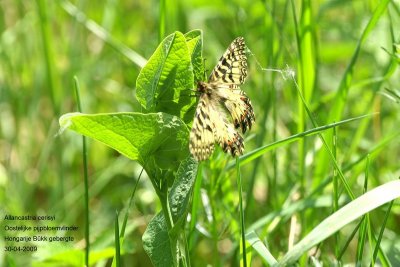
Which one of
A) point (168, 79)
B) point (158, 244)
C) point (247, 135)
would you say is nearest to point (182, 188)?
point (158, 244)

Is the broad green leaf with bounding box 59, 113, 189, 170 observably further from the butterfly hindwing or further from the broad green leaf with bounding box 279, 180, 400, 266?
the broad green leaf with bounding box 279, 180, 400, 266

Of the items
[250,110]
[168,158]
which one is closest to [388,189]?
[250,110]

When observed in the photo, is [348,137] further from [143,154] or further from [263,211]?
[143,154]

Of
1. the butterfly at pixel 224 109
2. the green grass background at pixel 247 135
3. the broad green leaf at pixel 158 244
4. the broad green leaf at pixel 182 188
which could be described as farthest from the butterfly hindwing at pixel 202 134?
the green grass background at pixel 247 135

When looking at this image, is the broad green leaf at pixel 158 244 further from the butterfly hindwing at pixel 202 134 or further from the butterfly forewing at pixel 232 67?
the butterfly forewing at pixel 232 67

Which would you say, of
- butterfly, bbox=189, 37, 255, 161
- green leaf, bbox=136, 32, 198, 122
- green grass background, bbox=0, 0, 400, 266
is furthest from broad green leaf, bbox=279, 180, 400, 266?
green leaf, bbox=136, 32, 198, 122

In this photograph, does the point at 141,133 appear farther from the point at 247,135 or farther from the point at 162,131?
the point at 247,135

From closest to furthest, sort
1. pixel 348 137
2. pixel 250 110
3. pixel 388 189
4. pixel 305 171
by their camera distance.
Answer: pixel 388 189 < pixel 250 110 < pixel 305 171 < pixel 348 137
